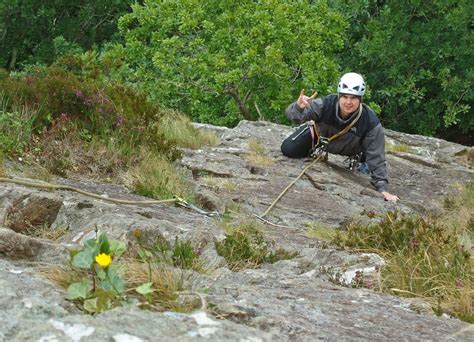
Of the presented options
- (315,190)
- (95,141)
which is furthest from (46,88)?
(315,190)

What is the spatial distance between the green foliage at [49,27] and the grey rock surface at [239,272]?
54.6 feet

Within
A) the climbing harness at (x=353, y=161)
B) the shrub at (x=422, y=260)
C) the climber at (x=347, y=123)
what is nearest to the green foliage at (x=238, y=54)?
the climbing harness at (x=353, y=161)

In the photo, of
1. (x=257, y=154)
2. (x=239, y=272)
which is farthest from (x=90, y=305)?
(x=257, y=154)

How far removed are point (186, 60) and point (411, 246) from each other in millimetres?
13389

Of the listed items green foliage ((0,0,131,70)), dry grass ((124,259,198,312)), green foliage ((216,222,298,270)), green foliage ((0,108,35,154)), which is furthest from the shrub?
green foliage ((0,0,131,70))

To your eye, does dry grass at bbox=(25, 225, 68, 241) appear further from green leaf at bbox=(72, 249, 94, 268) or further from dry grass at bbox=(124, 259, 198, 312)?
green leaf at bbox=(72, 249, 94, 268)

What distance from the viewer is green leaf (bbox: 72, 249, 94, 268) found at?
286 cm

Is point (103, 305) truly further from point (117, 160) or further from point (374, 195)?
point (374, 195)

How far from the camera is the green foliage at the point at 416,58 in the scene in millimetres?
19734

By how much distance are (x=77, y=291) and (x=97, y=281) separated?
0.73 feet

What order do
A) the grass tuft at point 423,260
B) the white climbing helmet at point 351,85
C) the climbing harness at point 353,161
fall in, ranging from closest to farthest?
the grass tuft at point 423,260 → the white climbing helmet at point 351,85 → the climbing harness at point 353,161

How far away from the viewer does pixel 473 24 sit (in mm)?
19609

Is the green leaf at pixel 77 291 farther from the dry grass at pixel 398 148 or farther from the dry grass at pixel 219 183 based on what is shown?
the dry grass at pixel 398 148

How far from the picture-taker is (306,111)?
9578mm
